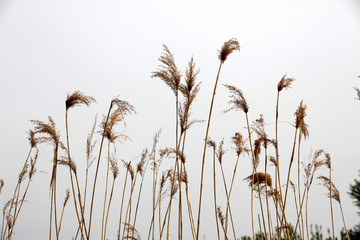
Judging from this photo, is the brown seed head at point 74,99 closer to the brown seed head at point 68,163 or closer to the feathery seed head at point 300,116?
the brown seed head at point 68,163

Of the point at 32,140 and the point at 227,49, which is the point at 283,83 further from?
the point at 32,140

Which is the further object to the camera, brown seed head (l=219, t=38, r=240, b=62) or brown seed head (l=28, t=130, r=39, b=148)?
brown seed head (l=28, t=130, r=39, b=148)

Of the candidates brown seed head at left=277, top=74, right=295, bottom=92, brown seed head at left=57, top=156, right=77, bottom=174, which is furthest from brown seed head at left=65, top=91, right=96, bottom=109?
brown seed head at left=277, top=74, right=295, bottom=92

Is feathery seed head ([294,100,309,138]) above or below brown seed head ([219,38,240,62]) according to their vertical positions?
below

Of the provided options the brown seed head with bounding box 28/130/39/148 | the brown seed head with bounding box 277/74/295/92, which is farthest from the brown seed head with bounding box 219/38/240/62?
the brown seed head with bounding box 28/130/39/148

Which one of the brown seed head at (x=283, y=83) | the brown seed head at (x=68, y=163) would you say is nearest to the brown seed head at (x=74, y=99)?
the brown seed head at (x=68, y=163)

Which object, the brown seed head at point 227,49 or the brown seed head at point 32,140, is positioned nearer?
the brown seed head at point 227,49

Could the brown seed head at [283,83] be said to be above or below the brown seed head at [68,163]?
above

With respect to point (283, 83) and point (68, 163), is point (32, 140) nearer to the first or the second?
point (68, 163)

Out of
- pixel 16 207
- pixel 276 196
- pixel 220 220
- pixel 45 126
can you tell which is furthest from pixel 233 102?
pixel 16 207

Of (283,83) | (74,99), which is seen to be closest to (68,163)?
(74,99)

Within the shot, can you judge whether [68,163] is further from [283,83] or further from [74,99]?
[283,83]

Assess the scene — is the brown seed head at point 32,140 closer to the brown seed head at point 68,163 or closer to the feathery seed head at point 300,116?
the brown seed head at point 68,163

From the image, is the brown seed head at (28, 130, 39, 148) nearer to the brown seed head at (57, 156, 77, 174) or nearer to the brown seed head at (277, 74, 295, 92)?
the brown seed head at (57, 156, 77, 174)
